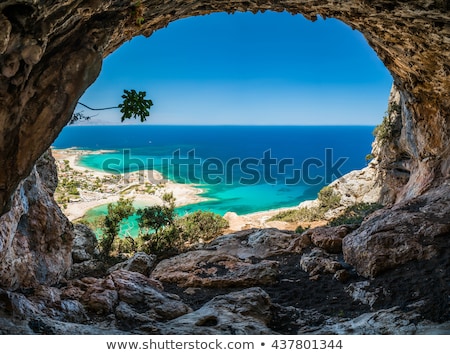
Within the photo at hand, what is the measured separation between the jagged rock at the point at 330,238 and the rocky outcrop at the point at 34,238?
32.2 feet

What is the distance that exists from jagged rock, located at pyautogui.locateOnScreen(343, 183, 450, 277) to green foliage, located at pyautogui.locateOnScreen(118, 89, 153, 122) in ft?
25.4

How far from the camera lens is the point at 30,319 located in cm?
596

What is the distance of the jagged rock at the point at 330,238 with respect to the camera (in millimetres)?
13008

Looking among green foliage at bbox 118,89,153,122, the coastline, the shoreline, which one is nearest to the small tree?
green foliage at bbox 118,89,153,122

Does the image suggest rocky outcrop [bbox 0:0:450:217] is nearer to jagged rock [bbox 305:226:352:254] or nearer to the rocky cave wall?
the rocky cave wall

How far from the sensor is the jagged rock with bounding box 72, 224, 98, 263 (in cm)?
1630

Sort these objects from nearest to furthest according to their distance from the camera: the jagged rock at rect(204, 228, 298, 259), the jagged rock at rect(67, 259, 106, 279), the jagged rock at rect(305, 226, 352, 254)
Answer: the jagged rock at rect(305, 226, 352, 254) → the jagged rock at rect(67, 259, 106, 279) → the jagged rock at rect(204, 228, 298, 259)

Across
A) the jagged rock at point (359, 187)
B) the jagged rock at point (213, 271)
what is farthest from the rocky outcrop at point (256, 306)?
the jagged rock at point (359, 187)

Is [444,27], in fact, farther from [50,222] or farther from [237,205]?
[237,205]

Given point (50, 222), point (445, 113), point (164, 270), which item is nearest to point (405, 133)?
point (445, 113)

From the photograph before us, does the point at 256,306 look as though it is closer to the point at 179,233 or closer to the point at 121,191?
the point at 179,233

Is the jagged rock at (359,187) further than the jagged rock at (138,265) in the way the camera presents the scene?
Yes

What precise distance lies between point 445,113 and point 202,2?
10.8m

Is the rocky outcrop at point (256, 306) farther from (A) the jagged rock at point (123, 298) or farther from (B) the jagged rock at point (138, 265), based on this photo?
(B) the jagged rock at point (138, 265)
